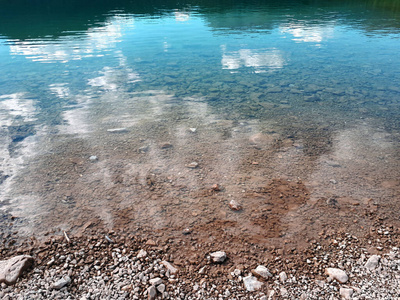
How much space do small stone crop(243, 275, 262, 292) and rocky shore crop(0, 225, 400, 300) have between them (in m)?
0.01

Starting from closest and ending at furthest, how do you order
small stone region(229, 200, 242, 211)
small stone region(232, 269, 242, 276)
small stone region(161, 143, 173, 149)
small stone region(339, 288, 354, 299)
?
small stone region(339, 288, 354, 299)
small stone region(232, 269, 242, 276)
small stone region(229, 200, 242, 211)
small stone region(161, 143, 173, 149)

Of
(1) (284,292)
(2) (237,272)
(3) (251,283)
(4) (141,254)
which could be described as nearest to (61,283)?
(4) (141,254)

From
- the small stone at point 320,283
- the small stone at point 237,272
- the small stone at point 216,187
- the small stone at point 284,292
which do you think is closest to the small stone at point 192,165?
the small stone at point 216,187

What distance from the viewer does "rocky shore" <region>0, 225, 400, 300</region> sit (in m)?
3.93

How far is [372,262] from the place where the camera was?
425 centimetres

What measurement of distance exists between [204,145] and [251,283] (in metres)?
4.53

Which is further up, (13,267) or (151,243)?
(13,267)

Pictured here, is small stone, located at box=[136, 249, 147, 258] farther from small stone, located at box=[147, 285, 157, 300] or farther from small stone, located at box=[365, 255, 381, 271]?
small stone, located at box=[365, 255, 381, 271]

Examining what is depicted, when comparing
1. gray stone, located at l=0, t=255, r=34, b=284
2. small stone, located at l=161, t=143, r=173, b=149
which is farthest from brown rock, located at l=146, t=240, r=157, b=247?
small stone, located at l=161, t=143, r=173, b=149

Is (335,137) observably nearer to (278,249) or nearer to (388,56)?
(278,249)

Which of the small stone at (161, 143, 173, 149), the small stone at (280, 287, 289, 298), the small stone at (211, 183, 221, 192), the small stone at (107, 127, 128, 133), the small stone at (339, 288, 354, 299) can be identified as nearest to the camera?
the small stone at (339, 288, 354, 299)

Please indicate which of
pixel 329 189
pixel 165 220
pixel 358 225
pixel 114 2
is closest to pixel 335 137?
pixel 329 189

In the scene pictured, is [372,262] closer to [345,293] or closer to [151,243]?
[345,293]

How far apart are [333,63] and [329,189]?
42.7ft
